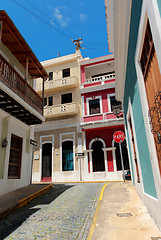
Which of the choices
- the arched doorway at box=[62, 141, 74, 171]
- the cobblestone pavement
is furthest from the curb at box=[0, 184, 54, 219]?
the arched doorway at box=[62, 141, 74, 171]

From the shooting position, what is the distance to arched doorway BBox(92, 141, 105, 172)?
49.3ft

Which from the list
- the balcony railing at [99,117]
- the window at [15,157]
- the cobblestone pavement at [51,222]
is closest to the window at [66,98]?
the balcony railing at [99,117]

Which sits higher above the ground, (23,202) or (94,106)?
(94,106)

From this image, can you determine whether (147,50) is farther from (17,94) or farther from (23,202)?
(23,202)

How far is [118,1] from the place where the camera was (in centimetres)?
436

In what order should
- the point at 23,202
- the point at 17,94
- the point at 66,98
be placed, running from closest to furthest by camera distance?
the point at 23,202 → the point at 17,94 → the point at 66,98

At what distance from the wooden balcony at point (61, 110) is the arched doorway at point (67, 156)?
2913mm

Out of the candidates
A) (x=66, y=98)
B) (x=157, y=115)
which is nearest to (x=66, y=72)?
(x=66, y=98)

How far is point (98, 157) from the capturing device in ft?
50.3

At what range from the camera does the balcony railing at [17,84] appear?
6760 mm

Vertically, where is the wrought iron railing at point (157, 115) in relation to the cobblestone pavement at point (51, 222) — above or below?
above

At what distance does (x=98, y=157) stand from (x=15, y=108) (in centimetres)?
962

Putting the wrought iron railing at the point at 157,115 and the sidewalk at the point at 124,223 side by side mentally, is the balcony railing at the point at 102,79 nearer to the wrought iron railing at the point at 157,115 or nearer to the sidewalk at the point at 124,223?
the sidewalk at the point at 124,223

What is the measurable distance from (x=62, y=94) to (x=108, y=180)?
9869 mm
